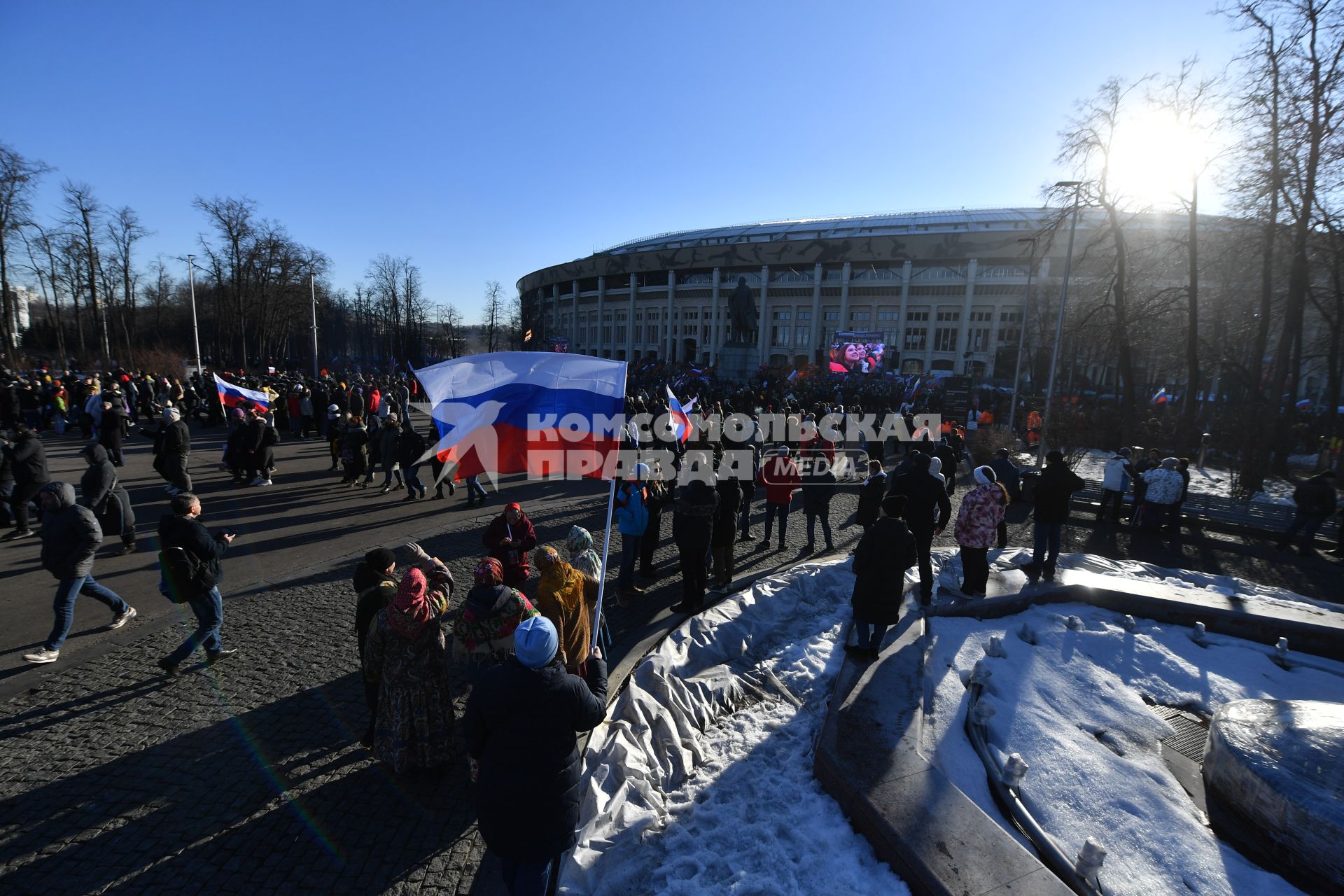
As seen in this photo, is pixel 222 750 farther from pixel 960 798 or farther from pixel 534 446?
pixel 960 798

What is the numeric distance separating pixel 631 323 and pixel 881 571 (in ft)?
236

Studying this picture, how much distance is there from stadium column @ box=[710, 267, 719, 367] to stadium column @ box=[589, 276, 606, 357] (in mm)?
17145

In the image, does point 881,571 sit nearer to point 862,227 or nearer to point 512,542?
point 512,542

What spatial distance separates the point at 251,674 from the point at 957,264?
61.8 metres

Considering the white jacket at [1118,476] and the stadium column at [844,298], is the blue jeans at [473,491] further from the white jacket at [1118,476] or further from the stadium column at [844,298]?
the stadium column at [844,298]

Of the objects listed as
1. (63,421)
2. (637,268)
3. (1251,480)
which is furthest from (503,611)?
(637,268)

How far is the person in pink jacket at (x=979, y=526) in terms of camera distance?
645cm

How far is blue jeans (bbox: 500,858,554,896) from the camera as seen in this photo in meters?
2.64

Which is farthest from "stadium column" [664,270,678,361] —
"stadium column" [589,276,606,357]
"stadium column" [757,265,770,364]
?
"stadium column" [589,276,606,357]

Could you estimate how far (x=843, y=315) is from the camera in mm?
59719

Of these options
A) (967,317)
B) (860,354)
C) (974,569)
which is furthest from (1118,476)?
(967,317)

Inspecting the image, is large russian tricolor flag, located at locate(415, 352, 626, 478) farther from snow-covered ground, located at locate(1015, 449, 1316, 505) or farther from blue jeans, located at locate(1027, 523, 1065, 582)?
snow-covered ground, located at locate(1015, 449, 1316, 505)

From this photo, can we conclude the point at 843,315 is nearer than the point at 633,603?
No

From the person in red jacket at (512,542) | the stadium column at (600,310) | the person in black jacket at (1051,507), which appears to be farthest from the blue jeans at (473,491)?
the stadium column at (600,310)
